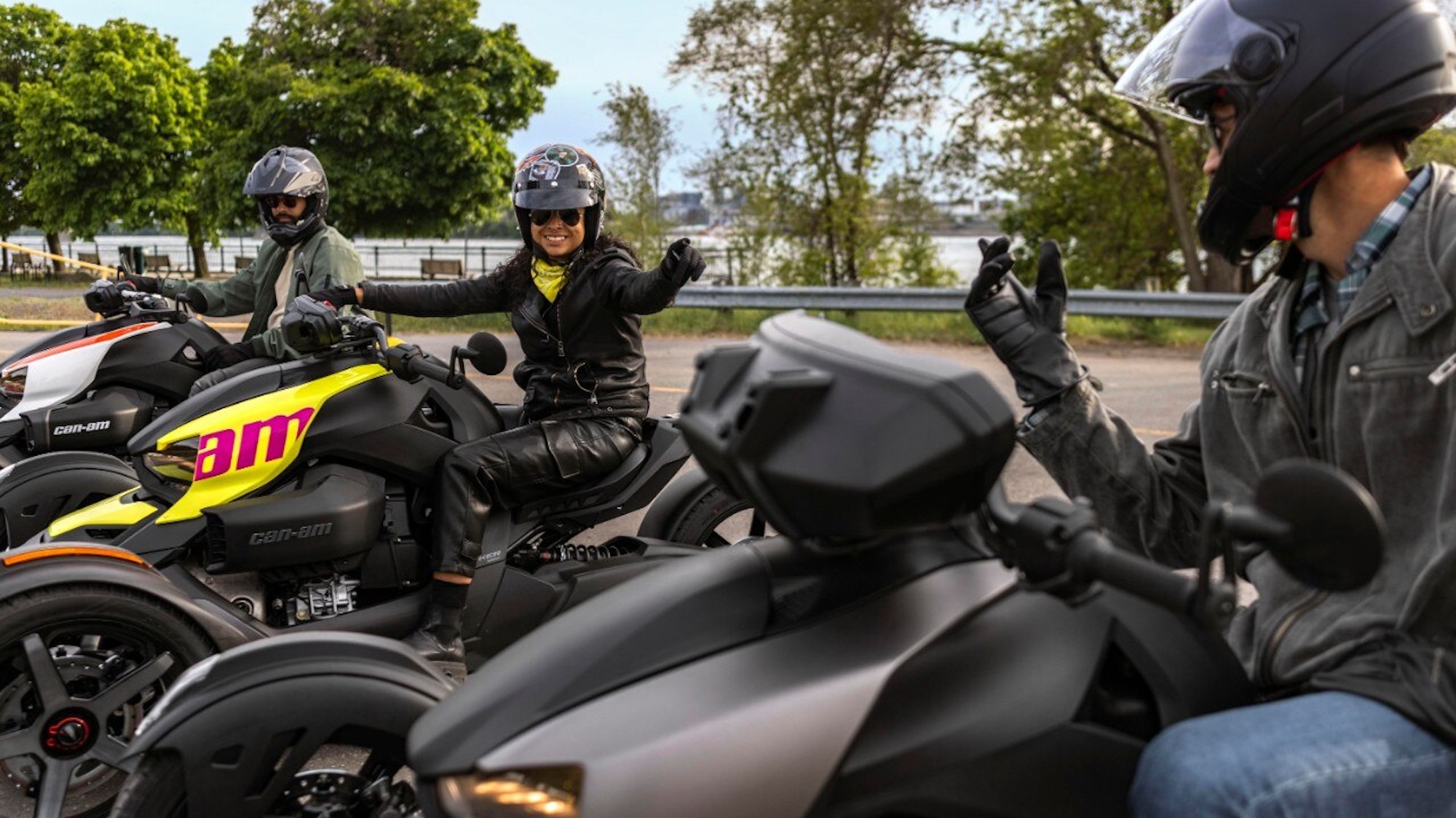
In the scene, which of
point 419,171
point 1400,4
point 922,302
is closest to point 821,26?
point 922,302

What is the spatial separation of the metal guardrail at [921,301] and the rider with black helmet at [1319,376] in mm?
12161

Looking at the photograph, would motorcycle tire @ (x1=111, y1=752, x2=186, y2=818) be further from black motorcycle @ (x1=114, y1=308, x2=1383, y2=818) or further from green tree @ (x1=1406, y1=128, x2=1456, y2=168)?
green tree @ (x1=1406, y1=128, x2=1456, y2=168)

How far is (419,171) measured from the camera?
1521 inches

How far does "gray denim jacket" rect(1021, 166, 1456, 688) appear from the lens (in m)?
1.88

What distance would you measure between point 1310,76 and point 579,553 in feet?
10.0

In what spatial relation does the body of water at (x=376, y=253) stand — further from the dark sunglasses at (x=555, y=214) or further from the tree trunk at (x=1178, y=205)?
the dark sunglasses at (x=555, y=214)

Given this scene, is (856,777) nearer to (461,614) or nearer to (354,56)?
(461,614)

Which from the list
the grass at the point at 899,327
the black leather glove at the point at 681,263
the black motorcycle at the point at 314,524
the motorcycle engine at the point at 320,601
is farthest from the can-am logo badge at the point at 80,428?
the grass at the point at 899,327

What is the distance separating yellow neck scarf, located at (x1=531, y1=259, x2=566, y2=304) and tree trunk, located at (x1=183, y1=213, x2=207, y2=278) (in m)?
39.7

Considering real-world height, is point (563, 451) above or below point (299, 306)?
below

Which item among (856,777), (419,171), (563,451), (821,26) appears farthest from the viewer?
(419,171)

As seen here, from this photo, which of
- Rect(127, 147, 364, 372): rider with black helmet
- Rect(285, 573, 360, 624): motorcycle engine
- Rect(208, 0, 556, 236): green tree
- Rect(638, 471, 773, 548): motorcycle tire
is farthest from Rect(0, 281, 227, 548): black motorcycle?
Rect(208, 0, 556, 236): green tree

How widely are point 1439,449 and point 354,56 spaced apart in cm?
4025

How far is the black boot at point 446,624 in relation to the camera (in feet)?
13.4
